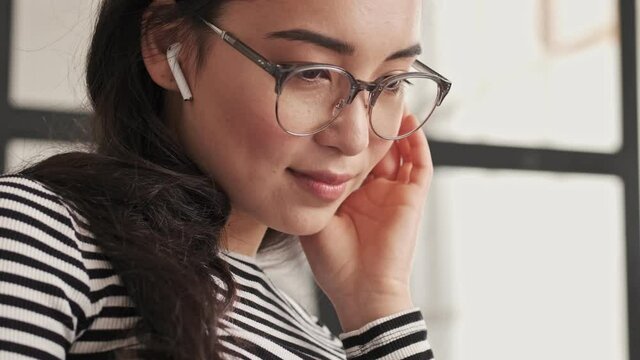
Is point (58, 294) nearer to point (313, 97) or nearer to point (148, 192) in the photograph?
point (148, 192)

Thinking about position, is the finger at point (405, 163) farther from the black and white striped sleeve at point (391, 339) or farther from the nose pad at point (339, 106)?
the nose pad at point (339, 106)

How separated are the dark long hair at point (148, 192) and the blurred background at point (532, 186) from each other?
3.58 feet

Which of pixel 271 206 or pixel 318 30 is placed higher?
pixel 318 30

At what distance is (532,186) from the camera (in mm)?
2586

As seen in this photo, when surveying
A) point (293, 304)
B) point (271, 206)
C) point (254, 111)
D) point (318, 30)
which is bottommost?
point (293, 304)

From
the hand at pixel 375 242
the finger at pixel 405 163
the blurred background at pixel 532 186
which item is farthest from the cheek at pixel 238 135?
the blurred background at pixel 532 186

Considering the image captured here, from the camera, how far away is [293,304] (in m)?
1.46

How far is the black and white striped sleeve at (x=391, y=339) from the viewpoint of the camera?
1248 mm

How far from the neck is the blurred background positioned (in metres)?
0.91

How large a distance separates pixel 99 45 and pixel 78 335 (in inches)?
18.5

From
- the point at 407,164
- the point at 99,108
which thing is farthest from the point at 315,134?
the point at 407,164

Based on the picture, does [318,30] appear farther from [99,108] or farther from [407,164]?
[407,164]

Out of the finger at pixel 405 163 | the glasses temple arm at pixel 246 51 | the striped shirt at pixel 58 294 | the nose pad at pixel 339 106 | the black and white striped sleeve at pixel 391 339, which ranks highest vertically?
the glasses temple arm at pixel 246 51

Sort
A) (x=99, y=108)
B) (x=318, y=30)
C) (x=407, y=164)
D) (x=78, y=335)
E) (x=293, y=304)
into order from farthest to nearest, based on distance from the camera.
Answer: (x=407, y=164) → (x=293, y=304) → (x=99, y=108) → (x=318, y=30) → (x=78, y=335)
